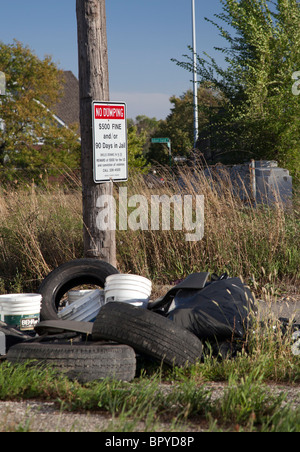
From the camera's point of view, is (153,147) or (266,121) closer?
(266,121)

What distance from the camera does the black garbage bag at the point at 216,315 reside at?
4703mm

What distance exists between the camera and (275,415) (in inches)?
123

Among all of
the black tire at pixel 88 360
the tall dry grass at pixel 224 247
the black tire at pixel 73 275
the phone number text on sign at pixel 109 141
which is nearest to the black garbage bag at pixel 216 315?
the black tire at pixel 88 360

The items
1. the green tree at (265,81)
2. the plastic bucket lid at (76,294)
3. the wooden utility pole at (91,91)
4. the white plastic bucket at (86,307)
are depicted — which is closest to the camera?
the white plastic bucket at (86,307)

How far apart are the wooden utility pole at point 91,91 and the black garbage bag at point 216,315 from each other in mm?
2076

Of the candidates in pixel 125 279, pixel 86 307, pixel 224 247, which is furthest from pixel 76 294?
pixel 224 247

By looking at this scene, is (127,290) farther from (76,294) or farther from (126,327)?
(126,327)

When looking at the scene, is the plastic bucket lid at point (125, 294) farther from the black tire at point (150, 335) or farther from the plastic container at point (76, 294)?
the black tire at point (150, 335)

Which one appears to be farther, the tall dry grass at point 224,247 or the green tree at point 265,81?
the green tree at point 265,81

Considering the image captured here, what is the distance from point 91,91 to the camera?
21.8ft

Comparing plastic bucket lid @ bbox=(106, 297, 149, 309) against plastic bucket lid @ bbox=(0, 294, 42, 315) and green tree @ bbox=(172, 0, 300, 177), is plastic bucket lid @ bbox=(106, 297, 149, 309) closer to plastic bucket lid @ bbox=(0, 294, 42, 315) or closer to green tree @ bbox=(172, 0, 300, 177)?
plastic bucket lid @ bbox=(0, 294, 42, 315)

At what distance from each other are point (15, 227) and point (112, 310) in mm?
4409

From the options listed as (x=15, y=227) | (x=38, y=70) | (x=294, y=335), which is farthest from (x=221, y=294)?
(x=38, y=70)
